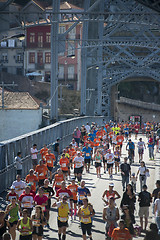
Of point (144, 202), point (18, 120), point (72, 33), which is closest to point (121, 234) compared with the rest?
point (144, 202)

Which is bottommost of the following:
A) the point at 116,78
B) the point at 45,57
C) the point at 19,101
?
the point at 19,101

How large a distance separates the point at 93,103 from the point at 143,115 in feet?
63.8

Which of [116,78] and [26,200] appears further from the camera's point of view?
[116,78]

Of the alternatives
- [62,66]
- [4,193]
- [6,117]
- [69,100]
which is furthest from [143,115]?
[4,193]

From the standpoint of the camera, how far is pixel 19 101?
5838cm

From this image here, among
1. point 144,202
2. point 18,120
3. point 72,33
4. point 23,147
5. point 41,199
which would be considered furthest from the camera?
point 72,33

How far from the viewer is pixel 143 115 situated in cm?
7756

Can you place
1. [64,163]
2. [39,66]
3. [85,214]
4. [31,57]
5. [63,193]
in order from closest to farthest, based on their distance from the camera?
1. [85,214]
2. [63,193]
3. [64,163]
4. [39,66]
5. [31,57]

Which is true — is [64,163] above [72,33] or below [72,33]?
below

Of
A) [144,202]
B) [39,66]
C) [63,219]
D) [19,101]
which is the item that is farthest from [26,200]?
[39,66]

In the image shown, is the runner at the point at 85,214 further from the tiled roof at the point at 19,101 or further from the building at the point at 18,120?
the tiled roof at the point at 19,101

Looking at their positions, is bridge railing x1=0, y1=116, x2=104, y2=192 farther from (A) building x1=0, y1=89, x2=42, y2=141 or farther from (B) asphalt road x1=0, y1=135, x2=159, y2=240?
(A) building x1=0, y1=89, x2=42, y2=141

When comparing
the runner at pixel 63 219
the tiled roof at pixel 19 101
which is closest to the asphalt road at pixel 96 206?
the runner at pixel 63 219

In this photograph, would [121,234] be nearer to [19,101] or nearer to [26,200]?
[26,200]
